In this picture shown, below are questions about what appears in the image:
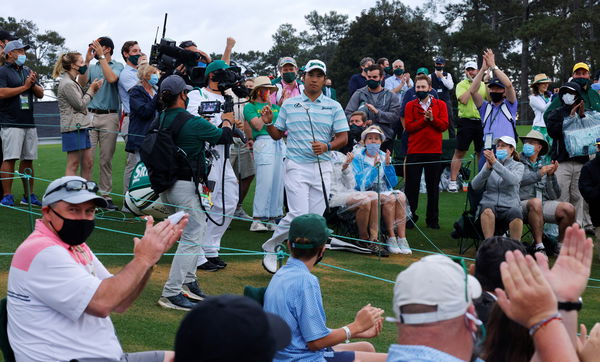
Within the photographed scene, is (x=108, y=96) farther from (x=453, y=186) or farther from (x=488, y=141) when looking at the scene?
(x=453, y=186)

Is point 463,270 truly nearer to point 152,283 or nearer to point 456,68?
point 152,283

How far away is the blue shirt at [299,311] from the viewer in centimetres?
476

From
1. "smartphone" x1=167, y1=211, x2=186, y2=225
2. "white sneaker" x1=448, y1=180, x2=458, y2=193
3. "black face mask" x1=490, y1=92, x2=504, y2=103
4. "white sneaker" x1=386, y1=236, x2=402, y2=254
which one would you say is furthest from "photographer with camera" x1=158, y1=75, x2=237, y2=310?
"white sneaker" x1=448, y1=180, x2=458, y2=193

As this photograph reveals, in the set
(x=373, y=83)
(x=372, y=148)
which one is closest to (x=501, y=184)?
(x=372, y=148)

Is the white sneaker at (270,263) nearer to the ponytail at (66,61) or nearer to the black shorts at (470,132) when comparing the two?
the ponytail at (66,61)

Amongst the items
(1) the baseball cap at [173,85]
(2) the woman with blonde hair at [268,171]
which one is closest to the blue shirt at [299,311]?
(1) the baseball cap at [173,85]

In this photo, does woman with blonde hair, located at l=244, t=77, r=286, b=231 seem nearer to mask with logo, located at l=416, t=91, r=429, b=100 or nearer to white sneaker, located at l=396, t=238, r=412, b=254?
white sneaker, located at l=396, t=238, r=412, b=254

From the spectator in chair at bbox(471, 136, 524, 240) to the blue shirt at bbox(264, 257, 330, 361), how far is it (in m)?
5.71

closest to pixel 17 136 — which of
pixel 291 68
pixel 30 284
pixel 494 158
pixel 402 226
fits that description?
pixel 291 68

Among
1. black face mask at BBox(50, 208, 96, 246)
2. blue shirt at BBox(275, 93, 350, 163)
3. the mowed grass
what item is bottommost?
the mowed grass

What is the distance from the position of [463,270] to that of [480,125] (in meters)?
11.8

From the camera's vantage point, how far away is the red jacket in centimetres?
1182

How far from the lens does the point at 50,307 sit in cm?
416

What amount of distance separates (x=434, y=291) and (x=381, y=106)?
10.5 metres
